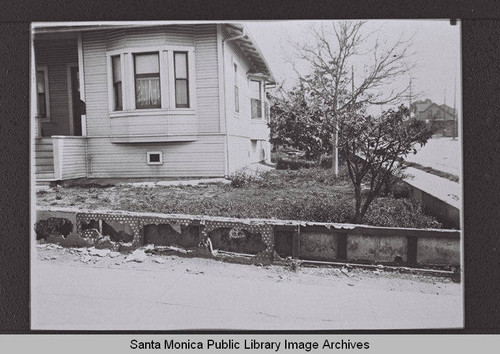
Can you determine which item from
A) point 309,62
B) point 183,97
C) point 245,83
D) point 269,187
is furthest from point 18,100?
point 309,62

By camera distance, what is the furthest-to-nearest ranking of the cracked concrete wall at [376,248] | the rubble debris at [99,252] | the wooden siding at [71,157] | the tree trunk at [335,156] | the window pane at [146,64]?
the window pane at [146,64], the wooden siding at [71,157], the rubble debris at [99,252], the tree trunk at [335,156], the cracked concrete wall at [376,248]

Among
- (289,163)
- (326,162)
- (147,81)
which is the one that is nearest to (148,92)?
(147,81)

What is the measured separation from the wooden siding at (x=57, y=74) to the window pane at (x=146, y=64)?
642 mm

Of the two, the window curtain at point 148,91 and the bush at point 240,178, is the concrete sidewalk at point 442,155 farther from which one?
the window curtain at point 148,91

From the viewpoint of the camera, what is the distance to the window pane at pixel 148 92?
399 cm

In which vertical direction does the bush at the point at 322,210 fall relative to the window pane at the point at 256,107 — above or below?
below

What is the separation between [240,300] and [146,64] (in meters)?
2.58

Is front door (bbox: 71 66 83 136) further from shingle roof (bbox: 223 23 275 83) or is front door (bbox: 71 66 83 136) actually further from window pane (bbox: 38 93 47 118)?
shingle roof (bbox: 223 23 275 83)

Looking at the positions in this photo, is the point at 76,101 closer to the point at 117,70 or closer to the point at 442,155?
the point at 117,70

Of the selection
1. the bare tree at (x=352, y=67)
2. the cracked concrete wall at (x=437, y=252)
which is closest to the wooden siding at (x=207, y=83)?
the bare tree at (x=352, y=67)

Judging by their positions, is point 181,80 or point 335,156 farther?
point 181,80

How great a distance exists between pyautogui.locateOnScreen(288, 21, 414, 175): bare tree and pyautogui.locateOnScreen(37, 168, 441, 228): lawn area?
297mm

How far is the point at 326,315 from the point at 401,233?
3.33ft

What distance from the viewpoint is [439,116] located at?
3383 mm
